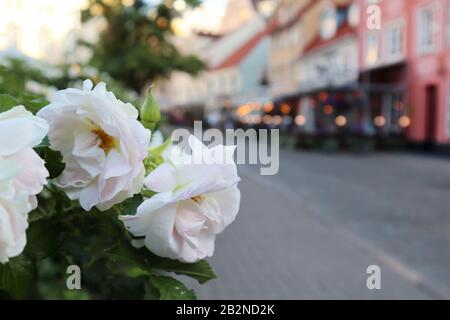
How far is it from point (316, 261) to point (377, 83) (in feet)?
79.4

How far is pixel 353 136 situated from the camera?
27328 mm

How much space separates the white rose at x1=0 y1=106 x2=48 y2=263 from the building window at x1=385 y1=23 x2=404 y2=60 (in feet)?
94.8

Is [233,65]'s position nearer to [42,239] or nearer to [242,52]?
[242,52]

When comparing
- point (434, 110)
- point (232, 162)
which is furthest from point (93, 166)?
point (434, 110)

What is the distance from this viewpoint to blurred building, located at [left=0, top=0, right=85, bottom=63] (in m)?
10.3

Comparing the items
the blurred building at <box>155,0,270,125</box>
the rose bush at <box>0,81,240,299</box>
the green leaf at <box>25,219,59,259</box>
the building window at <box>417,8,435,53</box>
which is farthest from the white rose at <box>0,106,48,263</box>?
the blurred building at <box>155,0,270,125</box>

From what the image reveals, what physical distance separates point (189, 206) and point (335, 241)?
7.10 metres

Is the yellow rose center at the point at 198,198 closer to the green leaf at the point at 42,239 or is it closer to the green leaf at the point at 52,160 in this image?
the green leaf at the point at 52,160

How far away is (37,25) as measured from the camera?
16547 millimetres

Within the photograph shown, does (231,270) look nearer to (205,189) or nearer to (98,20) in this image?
(205,189)

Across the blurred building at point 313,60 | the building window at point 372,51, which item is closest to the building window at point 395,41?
the building window at point 372,51

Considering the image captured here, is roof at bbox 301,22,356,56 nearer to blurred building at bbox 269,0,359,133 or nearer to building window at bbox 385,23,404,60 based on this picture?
blurred building at bbox 269,0,359,133

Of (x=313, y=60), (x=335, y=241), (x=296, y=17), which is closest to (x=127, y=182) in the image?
(x=335, y=241)

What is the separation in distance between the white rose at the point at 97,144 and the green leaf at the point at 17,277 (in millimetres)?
137
